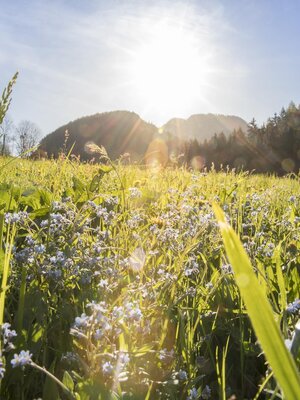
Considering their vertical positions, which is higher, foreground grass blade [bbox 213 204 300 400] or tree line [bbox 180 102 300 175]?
tree line [bbox 180 102 300 175]

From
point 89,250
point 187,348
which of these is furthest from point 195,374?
point 89,250

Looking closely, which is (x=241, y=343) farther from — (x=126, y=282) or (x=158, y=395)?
(x=126, y=282)

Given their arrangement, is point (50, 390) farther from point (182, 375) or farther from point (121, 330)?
point (182, 375)

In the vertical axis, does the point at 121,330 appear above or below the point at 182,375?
above

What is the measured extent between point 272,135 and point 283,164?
13.1 feet

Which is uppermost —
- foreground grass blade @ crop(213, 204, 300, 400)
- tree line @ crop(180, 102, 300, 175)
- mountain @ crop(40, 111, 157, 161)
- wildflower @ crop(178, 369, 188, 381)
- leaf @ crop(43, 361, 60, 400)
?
mountain @ crop(40, 111, 157, 161)

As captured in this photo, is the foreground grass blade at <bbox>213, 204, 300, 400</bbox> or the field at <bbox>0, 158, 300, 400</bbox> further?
the field at <bbox>0, 158, 300, 400</bbox>

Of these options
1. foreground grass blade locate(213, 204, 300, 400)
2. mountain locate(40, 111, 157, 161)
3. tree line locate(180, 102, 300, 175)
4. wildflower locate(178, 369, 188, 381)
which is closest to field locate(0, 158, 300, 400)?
wildflower locate(178, 369, 188, 381)

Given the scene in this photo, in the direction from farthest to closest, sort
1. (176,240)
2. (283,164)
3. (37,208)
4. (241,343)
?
(283,164), (37,208), (176,240), (241,343)

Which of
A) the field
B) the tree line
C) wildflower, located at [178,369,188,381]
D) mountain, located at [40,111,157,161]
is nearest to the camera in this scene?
the field

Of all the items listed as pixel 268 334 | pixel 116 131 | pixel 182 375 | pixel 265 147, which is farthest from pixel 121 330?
pixel 116 131

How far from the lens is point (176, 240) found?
7.12 feet

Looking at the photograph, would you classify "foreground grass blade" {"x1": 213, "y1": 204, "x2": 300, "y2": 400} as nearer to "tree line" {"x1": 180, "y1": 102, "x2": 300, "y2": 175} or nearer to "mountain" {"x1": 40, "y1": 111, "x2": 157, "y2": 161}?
"tree line" {"x1": 180, "y1": 102, "x2": 300, "y2": 175}

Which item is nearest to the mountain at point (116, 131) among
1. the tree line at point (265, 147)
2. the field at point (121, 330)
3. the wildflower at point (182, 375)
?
the tree line at point (265, 147)
